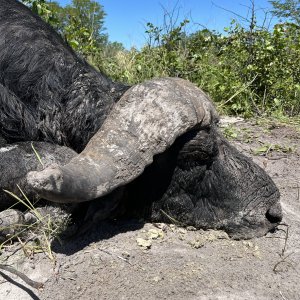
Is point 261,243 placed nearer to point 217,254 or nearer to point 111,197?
point 217,254

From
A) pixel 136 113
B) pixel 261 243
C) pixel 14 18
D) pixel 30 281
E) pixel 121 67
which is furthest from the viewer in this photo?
pixel 121 67

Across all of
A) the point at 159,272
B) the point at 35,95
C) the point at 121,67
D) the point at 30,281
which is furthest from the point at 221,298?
the point at 121,67

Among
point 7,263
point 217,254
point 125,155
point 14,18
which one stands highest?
point 14,18

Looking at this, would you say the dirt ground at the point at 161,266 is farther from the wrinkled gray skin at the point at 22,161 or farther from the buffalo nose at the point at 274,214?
the wrinkled gray skin at the point at 22,161

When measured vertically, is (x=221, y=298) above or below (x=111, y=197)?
below

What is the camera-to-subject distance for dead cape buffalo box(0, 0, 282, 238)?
9.92ft

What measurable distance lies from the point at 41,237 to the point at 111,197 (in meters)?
0.48

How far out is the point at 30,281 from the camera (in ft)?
8.71

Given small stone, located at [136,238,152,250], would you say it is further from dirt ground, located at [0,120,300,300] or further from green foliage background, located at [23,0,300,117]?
green foliage background, located at [23,0,300,117]

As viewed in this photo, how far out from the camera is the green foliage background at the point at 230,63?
682 centimetres

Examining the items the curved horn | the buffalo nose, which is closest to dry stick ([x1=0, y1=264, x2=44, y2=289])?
the curved horn

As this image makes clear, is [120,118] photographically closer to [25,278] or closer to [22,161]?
[22,161]

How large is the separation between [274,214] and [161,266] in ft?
2.84

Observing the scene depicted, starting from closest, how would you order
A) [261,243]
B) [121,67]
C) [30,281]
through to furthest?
[30,281], [261,243], [121,67]
